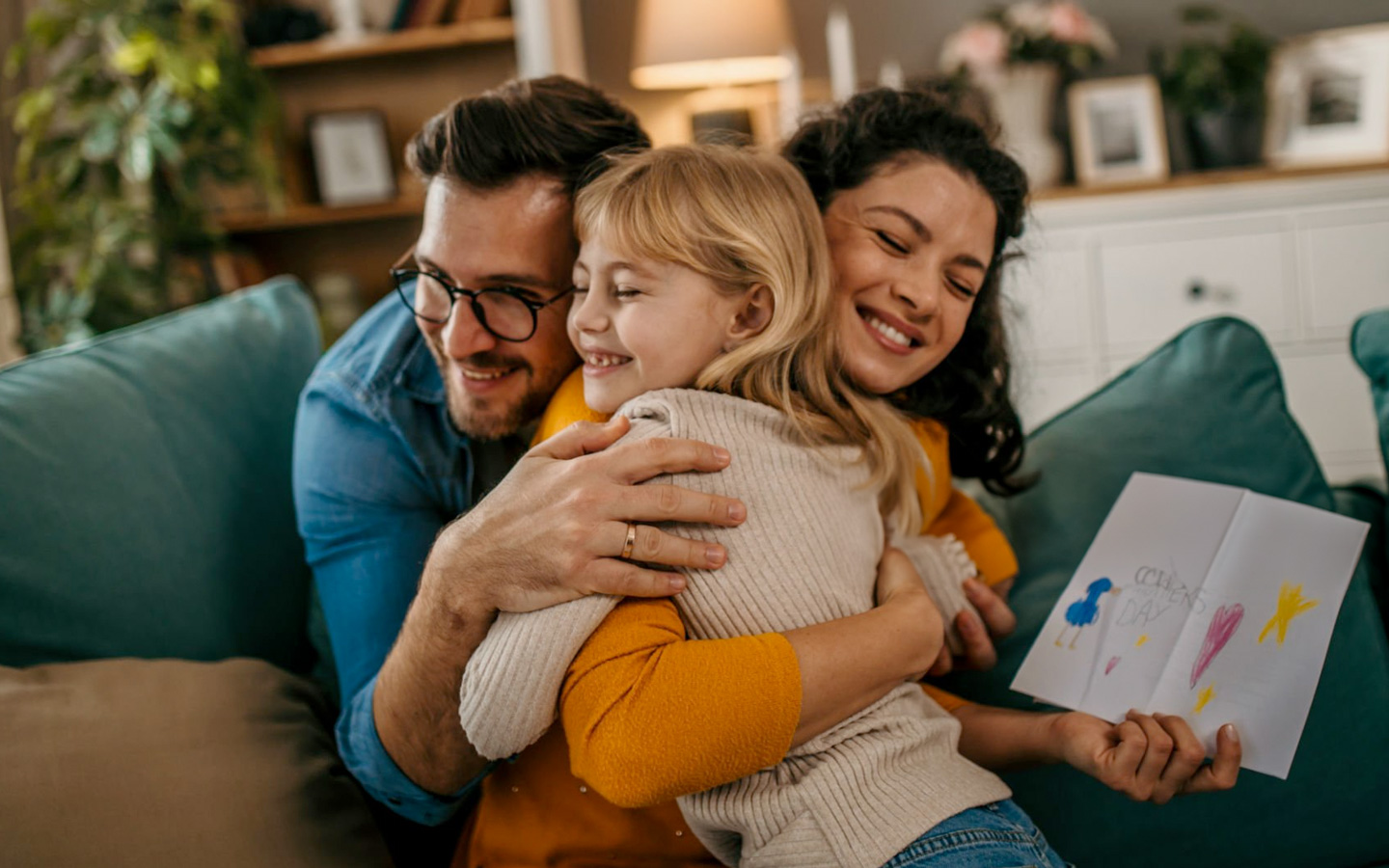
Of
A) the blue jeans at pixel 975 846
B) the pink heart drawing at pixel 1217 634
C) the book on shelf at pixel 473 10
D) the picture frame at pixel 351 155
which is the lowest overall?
the blue jeans at pixel 975 846

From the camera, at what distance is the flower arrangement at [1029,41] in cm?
300

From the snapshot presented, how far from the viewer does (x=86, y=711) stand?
94 centimetres

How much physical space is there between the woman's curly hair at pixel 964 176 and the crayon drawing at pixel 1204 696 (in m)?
0.38

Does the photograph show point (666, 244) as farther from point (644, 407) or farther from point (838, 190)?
point (838, 190)

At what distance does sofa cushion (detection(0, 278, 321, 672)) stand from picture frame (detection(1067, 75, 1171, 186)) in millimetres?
2506

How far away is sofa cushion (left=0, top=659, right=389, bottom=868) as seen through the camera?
861 mm

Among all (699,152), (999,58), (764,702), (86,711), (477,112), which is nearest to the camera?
(764,702)

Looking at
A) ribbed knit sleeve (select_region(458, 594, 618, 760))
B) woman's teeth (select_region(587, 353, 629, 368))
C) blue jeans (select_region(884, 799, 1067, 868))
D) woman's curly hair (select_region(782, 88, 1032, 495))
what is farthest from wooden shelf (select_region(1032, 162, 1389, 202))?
ribbed knit sleeve (select_region(458, 594, 618, 760))

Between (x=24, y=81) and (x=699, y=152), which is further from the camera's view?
(x=24, y=81)

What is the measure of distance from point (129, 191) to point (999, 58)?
254cm

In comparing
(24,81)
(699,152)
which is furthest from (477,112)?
(24,81)

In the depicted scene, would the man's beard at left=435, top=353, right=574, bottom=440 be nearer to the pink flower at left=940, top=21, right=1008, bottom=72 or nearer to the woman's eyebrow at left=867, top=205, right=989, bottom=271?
the woman's eyebrow at left=867, top=205, right=989, bottom=271

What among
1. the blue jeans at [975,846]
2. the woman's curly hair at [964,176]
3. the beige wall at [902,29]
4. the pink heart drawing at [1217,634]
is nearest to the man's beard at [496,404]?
the woman's curly hair at [964,176]

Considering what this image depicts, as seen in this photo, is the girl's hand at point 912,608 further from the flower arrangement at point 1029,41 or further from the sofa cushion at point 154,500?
the flower arrangement at point 1029,41
